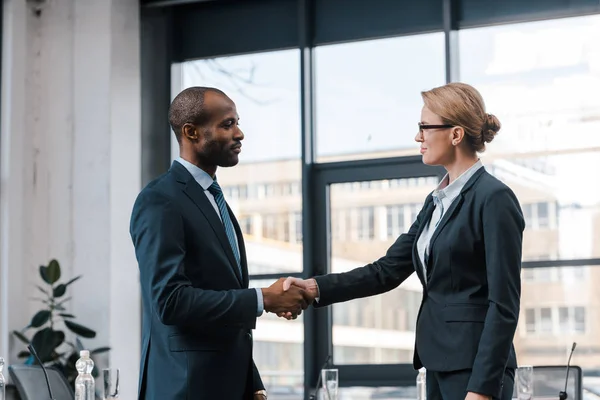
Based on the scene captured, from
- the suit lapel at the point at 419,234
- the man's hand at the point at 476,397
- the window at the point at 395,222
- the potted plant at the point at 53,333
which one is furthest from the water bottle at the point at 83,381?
the window at the point at 395,222

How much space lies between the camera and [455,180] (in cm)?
269

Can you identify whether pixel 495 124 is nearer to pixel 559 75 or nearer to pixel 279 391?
pixel 559 75

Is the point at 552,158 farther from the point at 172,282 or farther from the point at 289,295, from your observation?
the point at 172,282

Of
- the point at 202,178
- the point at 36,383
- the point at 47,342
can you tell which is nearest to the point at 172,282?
the point at 202,178

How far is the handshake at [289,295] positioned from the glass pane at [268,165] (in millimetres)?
3251

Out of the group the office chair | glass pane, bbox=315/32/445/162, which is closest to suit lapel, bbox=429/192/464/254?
the office chair

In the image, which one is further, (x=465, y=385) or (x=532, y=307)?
(x=532, y=307)

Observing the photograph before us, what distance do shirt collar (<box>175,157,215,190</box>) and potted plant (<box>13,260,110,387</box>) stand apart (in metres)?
3.31

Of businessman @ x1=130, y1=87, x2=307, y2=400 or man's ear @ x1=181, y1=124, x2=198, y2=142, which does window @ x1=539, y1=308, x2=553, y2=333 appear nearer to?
businessman @ x1=130, y1=87, x2=307, y2=400

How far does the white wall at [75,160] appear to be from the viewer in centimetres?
629

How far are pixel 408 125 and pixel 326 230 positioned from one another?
854mm

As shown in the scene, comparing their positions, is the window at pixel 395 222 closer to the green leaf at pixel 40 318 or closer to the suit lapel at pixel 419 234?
the green leaf at pixel 40 318

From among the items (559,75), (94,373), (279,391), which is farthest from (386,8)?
(94,373)

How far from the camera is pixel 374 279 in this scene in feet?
10.3
